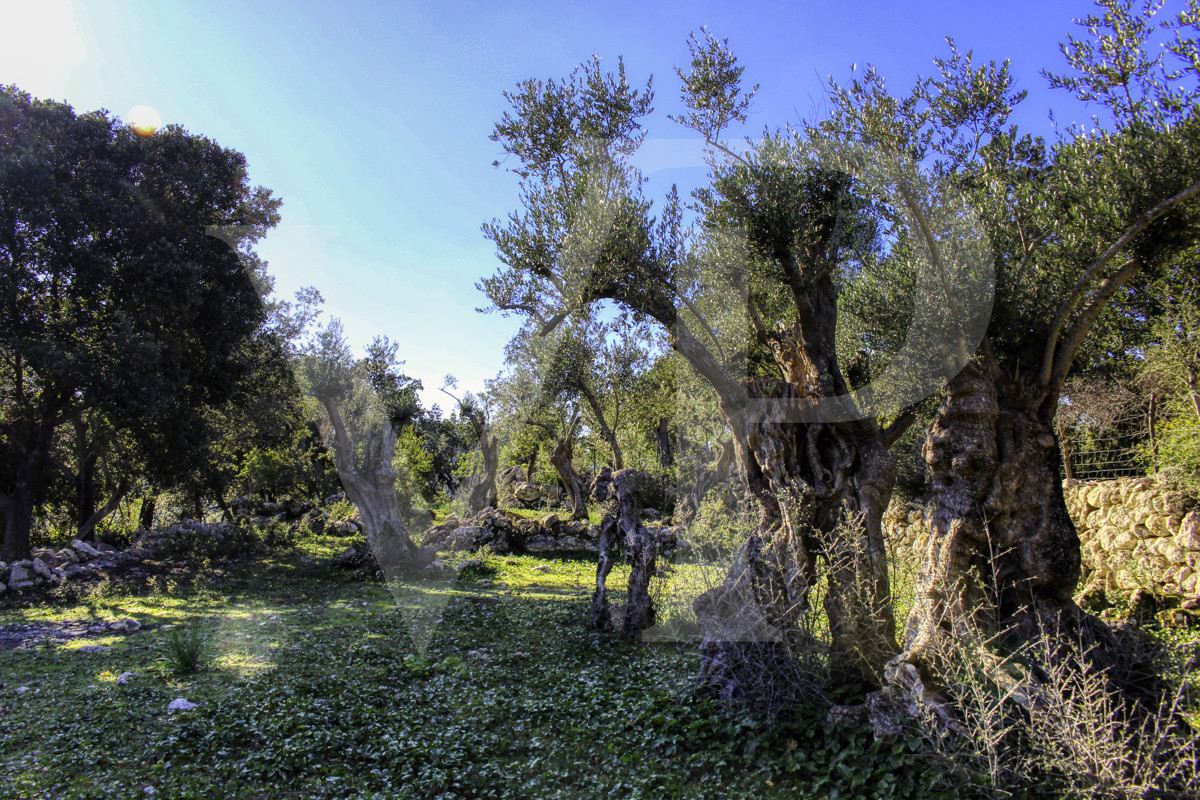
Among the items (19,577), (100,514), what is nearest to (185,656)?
(19,577)

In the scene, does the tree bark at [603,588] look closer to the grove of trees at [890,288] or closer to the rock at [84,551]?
the grove of trees at [890,288]

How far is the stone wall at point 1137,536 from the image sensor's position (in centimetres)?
837

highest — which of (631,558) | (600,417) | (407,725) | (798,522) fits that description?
(600,417)

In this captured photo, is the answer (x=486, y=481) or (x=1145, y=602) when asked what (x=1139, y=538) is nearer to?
(x=1145, y=602)

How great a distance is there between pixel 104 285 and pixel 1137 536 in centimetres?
2162

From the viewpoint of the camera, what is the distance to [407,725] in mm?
6520

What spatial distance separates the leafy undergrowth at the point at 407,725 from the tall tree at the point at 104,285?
636 cm

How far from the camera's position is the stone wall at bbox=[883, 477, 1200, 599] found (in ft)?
27.5

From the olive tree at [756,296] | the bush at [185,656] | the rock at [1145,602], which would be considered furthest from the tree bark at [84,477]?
the rock at [1145,602]

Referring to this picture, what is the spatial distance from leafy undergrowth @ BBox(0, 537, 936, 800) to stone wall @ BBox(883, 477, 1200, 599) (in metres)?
3.40

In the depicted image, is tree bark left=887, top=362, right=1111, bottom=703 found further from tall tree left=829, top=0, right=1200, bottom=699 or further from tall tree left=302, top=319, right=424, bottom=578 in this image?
tall tree left=302, top=319, right=424, bottom=578

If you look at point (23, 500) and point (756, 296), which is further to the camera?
point (23, 500)

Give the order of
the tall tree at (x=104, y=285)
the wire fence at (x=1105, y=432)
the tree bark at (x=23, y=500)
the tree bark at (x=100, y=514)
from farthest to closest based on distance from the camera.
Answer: the tree bark at (x=100, y=514)
the tree bark at (x=23, y=500)
the tall tree at (x=104, y=285)
the wire fence at (x=1105, y=432)

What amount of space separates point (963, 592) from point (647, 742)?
3.34 metres
